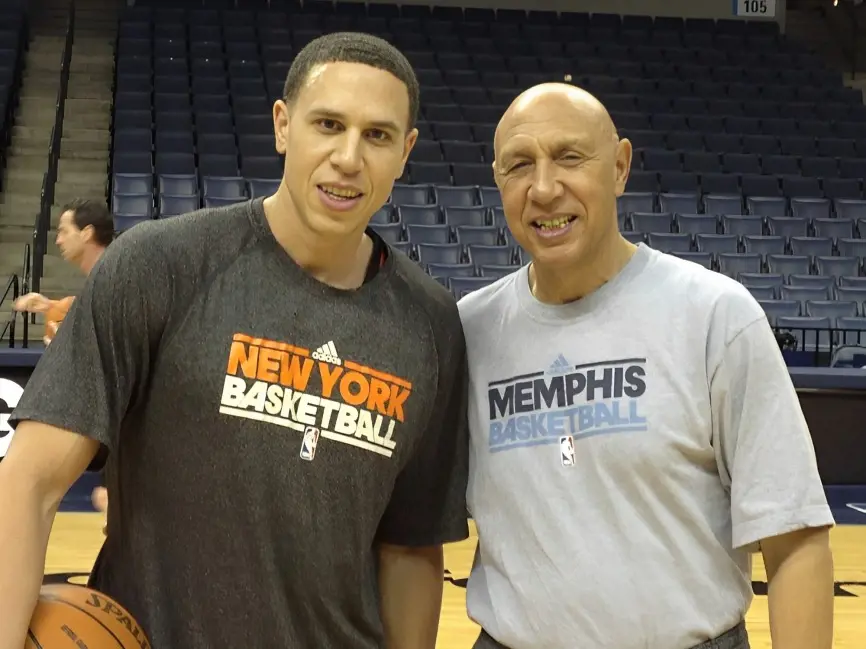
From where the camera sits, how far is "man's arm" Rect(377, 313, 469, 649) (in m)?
1.61

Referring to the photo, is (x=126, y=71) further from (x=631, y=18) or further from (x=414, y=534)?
(x=414, y=534)

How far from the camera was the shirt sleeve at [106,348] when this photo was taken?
1.28m

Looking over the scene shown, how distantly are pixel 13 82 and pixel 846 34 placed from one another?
1041cm

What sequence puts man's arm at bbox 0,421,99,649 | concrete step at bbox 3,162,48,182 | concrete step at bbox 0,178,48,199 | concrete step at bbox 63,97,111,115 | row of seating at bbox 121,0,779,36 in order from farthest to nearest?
1. row of seating at bbox 121,0,779,36
2. concrete step at bbox 63,97,111,115
3. concrete step at bbox 3,162,48,182
4. concrete step at bbox 0,178,48,199
5. man's arm at bbox 0,421,99,649

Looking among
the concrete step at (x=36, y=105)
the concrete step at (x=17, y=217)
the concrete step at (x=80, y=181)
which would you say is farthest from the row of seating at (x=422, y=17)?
the concrete step at (x=17, y=217)

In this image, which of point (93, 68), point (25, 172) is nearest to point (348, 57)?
point (25, 172)

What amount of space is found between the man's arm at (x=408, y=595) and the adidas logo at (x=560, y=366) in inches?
15.9

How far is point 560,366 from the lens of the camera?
4.90 ft

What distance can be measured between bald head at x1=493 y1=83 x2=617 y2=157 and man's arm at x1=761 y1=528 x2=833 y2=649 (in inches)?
24.9

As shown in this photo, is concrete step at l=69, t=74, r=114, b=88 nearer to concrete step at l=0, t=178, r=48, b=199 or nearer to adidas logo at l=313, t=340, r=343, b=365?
concrete step at l=0, t=178, r=48, b=199

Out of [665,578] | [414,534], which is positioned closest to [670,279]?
[665,578]

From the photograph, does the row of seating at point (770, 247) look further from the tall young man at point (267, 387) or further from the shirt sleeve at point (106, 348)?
the shirt sleeve at point (106, 348)

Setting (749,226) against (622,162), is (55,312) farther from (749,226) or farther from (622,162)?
(749,226)

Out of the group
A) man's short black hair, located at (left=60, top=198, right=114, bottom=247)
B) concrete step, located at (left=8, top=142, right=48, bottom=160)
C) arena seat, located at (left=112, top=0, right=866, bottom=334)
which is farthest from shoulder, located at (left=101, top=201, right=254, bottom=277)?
concrete step, located at (left=8, top=142, right=48, bottom=160)
